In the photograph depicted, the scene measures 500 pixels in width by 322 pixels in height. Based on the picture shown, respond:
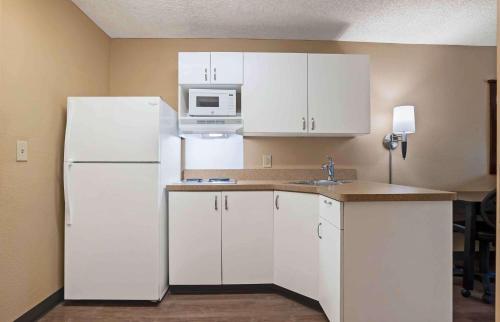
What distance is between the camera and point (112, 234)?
7.47 feet

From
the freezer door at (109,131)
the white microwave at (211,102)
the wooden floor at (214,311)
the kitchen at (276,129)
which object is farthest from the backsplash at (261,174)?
the wooden floor at (214,311)

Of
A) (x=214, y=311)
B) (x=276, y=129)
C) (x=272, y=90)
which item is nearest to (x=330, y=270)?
(x=214, y=311)

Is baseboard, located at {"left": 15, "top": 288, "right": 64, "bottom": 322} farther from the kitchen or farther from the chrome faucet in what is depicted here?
the chrome faucet

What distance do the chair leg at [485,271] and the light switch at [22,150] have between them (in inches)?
133

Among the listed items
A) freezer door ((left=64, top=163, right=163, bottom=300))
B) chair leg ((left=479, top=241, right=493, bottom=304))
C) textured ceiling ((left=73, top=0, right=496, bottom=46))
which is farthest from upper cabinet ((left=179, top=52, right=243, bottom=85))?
chair leg ((left=479, top=241, right=493, bottom=304))

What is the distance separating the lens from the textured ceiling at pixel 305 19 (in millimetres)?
2539

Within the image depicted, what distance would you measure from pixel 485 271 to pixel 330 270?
159 centimetres

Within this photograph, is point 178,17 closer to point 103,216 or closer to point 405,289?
point 103,216

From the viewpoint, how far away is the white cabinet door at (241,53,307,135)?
2.83 meters

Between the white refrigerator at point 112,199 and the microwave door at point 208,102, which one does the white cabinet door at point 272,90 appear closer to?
the microwave door at point 208,102

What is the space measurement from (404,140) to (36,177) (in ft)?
10.2

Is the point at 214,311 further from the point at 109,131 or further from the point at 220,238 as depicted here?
the point at 109,131

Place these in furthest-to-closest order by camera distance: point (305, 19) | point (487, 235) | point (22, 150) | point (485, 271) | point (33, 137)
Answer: point (305, 19), point (485, 271), point (487, 235), point (33, 137), point (22, 150)

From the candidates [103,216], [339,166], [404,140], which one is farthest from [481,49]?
[103,216]
